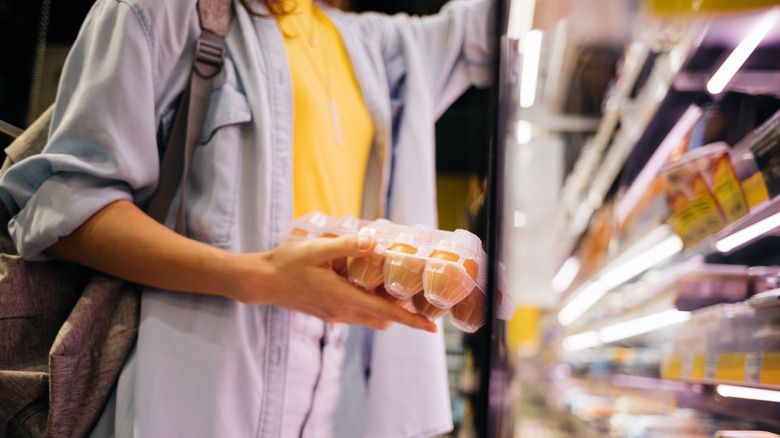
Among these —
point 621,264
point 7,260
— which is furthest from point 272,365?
point 621,264

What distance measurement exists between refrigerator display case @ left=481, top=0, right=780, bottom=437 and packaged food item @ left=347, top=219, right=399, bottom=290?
6.4 inches

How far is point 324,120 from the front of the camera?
0.84 m

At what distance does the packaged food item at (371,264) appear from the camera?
0.61m

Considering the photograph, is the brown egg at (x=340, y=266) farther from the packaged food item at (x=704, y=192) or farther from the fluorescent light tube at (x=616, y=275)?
the fluorescent light tube at (x=616, y=275)

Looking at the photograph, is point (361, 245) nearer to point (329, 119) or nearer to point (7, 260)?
point (329, 119)

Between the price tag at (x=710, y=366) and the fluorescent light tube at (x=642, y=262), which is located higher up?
the fluorescent light tube at (x=642, y=262)

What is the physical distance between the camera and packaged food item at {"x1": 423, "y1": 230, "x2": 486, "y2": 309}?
20.2 inches

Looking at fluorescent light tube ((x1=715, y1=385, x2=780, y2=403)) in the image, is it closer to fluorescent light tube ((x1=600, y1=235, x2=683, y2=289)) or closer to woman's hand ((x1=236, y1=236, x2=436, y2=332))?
fluorescent light tube ((x1=600, y1=235, x2=683, y2=289))

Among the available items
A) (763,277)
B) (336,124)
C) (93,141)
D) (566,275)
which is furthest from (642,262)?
(566,275)

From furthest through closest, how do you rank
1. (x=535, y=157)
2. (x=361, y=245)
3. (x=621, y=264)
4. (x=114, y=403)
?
(x=535, y=157) < (x=621, y=264) < (x=114, y=403) < (x=361, y=245)

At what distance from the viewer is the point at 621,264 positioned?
1878 mm

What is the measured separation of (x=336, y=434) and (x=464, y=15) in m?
0.85

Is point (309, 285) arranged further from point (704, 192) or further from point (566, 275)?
point (566, 275)

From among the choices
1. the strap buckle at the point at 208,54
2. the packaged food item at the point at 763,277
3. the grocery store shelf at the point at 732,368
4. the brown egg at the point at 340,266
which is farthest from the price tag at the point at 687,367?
the strap buckle at the point at 208,54
